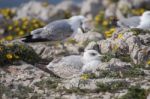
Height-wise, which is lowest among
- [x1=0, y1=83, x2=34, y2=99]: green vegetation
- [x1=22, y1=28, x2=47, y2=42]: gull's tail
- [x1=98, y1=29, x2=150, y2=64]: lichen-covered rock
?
[x1=0, y1=83, x2=34, y2=99]: green vegetation

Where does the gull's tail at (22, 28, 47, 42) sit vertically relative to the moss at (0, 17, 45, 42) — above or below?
below

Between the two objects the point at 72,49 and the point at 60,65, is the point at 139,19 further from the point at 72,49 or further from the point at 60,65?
the point at 60,65

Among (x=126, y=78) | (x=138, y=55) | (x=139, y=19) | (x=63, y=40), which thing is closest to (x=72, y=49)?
(x=63, y=40)

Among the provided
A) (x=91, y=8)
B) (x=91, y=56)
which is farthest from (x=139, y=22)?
(x=91, y=8)

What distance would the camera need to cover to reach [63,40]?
15.6m

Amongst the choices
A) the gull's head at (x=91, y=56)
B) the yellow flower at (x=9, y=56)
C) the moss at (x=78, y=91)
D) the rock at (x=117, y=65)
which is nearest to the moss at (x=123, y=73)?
the rock at (x=117, y=65)

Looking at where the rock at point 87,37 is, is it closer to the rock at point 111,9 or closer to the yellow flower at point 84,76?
the yellow flower at point 84,76

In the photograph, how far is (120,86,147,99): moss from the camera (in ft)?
33.5

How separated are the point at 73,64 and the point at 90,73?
1246 mm

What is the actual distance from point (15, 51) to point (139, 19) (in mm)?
4160

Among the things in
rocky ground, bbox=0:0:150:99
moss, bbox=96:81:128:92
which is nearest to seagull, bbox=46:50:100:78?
rocky ground, bbox=0:0:150:99

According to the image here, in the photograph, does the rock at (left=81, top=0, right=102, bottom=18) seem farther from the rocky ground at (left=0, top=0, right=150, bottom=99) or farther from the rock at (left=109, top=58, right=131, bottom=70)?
the rock at (left=109, top=58, right=131, bottom=70)

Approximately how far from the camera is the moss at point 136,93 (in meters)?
10.2

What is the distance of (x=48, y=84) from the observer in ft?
36.5
